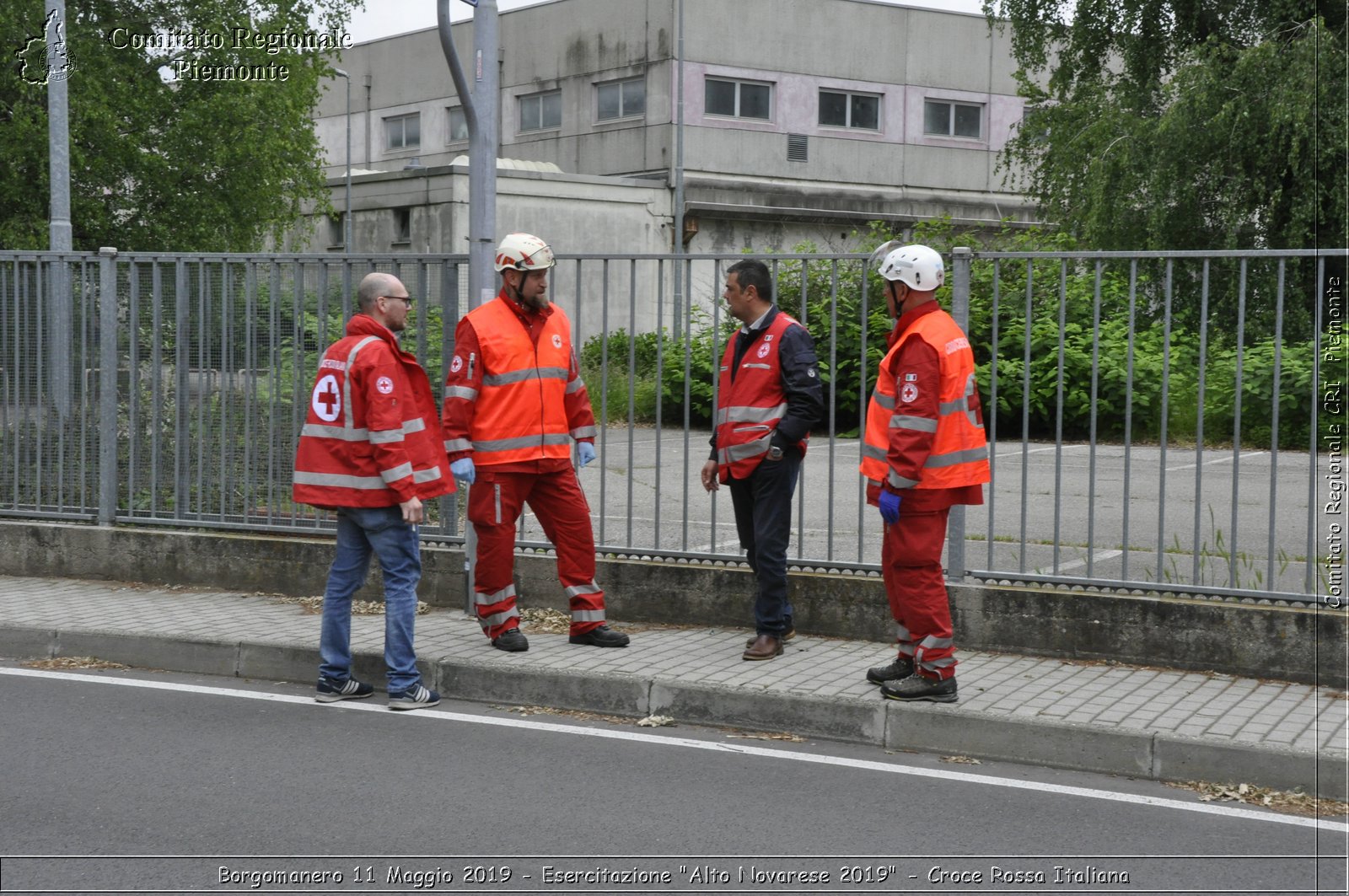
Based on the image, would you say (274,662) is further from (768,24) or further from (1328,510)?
(768,24)

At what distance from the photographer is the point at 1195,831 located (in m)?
5.16

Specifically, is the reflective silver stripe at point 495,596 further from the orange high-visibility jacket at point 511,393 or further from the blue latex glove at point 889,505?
the blue latex glove at point 889,505

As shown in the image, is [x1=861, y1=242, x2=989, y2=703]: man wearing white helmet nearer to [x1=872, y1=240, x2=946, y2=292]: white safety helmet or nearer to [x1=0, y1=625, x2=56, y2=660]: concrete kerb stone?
[x1=872, y1=240, x2=946, y2=292]: white safety helmet

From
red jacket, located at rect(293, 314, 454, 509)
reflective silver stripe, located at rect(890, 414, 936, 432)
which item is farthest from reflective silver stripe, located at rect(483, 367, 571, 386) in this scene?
reflective silver stripe, located at rect(890, 414, 936, 432)

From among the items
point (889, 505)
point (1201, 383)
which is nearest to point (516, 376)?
point (889, 505)

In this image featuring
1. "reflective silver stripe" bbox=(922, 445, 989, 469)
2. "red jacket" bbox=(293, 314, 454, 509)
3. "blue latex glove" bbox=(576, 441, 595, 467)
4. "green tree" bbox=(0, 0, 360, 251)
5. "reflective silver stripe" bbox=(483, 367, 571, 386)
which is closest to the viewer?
"reflective silver stripe" bbox=(922, 445, 989, 469)

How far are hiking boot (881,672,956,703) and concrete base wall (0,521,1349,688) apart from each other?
120 centimetres

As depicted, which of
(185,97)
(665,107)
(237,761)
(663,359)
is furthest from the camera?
(665,107)

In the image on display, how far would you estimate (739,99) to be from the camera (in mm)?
41656

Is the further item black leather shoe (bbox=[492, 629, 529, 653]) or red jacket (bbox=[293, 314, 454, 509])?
black leather shoe (bbox=[492, 629, 529, 653])

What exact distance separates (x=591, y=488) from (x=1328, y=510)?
4510 millimetres

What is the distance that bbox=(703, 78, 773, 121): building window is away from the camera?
41094 mm

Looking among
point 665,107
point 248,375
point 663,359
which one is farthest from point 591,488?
point 665,107

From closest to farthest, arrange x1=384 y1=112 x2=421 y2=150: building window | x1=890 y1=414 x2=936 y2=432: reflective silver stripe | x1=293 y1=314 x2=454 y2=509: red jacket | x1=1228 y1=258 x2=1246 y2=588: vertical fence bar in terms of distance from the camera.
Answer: x1=890 y1=414 x2=936 y2=432: reflective silver stripe → x1=293 y1=314 x2=454 y2=509: red jacket → x1=1228 y1=258 x2=1246 y2=588: vertical fence bar → x1=384 y1=112 x2=421 y2=150: building window
